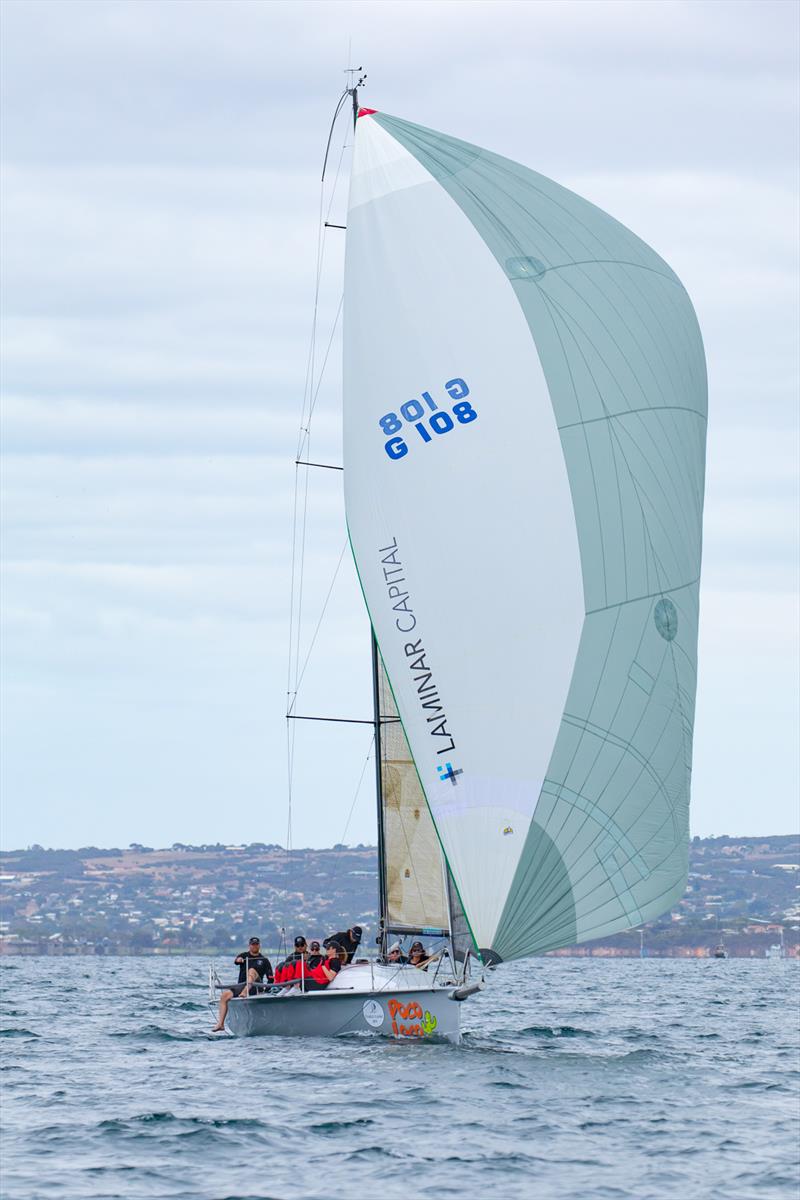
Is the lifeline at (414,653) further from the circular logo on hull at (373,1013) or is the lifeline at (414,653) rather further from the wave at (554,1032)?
the wave at (554,1032)

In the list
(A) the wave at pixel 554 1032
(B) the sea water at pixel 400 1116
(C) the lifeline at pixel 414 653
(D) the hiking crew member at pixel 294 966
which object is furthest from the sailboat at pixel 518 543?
(A) the wave at pixel 554 1032

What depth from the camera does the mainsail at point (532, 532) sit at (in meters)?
20.0

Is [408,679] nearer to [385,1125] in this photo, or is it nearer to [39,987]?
[385,1125]

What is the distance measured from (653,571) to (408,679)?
3.01 metres

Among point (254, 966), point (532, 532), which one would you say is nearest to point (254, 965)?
point (254, 966)

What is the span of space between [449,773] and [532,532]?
2.79 m

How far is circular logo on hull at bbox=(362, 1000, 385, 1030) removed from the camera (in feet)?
71.4

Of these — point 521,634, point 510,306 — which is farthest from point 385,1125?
point 510,306

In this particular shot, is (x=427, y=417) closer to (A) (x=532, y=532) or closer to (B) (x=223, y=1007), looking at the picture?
(A) (x=532, y=532)

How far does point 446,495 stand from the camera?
2108cm

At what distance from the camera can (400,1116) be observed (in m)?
17.0

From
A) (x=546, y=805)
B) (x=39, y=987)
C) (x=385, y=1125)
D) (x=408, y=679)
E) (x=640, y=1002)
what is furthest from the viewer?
(x=39, y=987)

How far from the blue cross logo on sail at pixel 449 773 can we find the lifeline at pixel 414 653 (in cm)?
17

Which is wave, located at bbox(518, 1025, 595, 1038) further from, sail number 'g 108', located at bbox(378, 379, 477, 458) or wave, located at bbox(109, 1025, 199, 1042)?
sail number 'g 108', located at bbox(378, 379, 477, 458)
